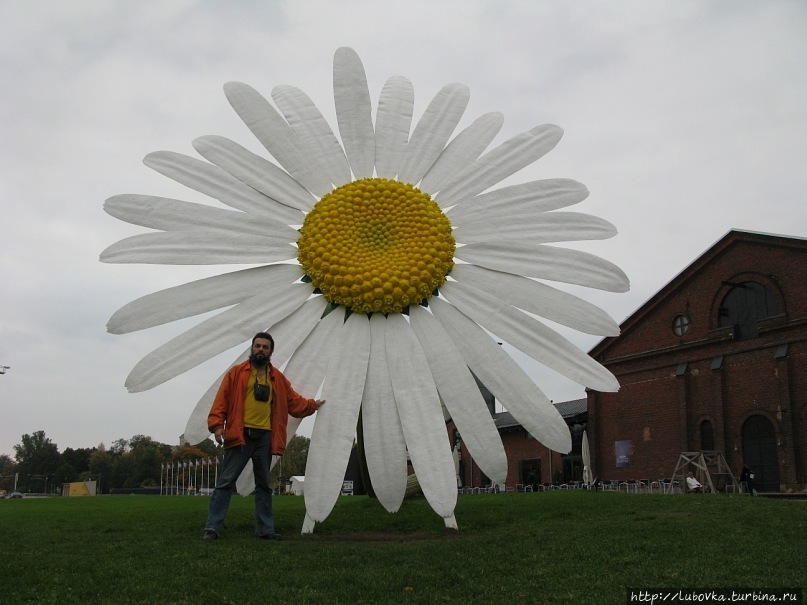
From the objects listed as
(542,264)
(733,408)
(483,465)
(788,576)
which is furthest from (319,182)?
(733,408)

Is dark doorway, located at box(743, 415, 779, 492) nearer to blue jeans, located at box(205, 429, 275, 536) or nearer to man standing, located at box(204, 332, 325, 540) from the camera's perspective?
blue jeans, located at box(205, 429, 275, 536)

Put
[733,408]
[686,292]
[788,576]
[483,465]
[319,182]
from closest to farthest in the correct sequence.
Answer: [483,465]
[788,576]
[319,182]
[733,408]
[686,292]

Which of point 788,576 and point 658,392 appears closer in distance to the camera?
point 788,576

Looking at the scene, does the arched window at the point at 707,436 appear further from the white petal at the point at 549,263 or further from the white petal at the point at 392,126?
the white petal at the point at 392,126

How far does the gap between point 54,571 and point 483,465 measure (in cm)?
254

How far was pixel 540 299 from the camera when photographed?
13.4 ft

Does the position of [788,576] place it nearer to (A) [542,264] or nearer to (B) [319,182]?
(A) [542,264]

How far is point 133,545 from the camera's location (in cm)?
518

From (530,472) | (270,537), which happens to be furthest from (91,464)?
(270,537)

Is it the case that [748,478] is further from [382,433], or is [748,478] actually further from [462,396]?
[382,433]

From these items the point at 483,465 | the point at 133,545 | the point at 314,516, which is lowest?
the point at 133,545

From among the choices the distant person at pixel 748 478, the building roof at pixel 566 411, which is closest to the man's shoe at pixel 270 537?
the distant person at pixel 748 478

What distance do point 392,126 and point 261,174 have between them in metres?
0.90

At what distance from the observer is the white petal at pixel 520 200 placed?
442 cm
